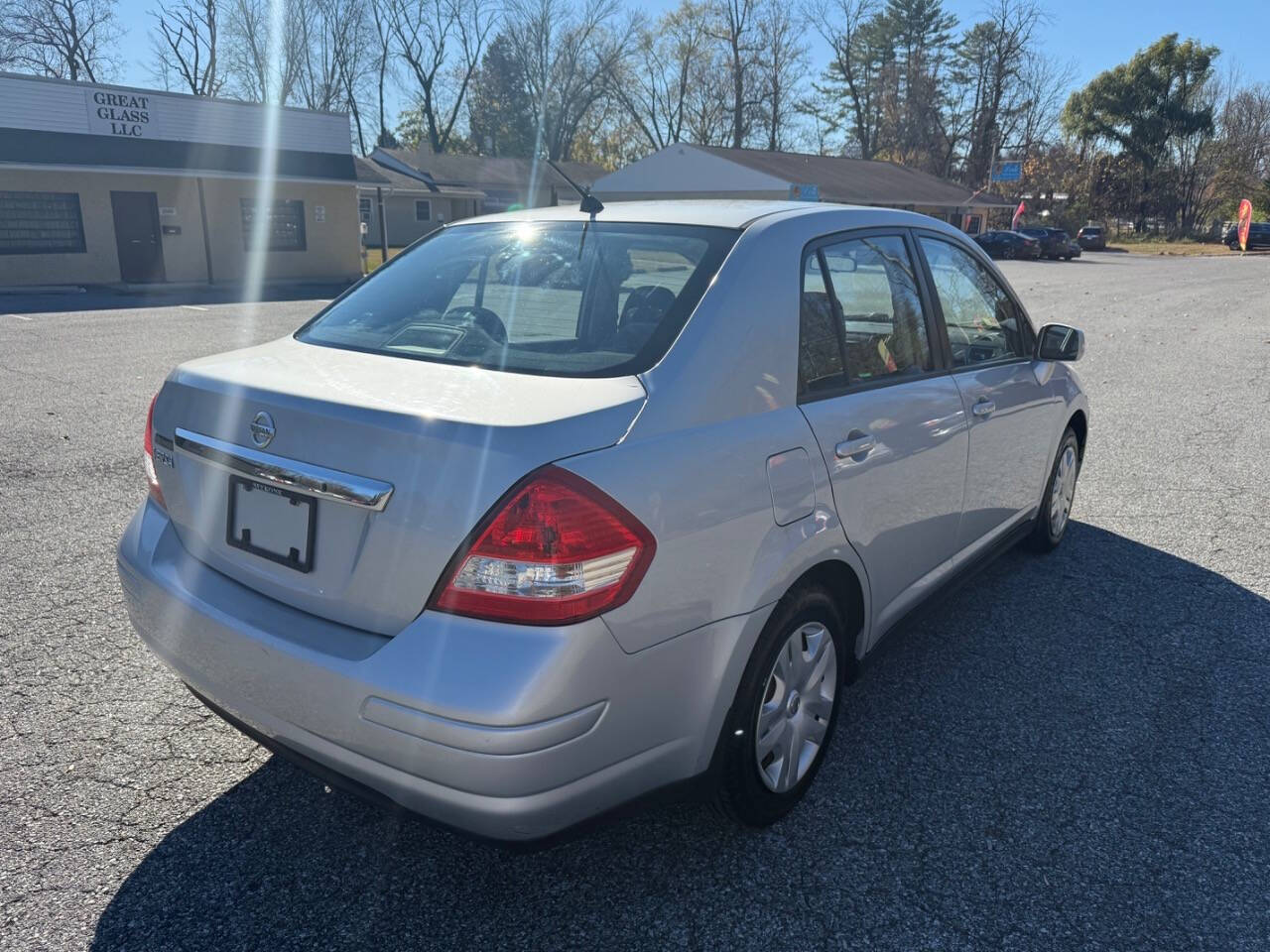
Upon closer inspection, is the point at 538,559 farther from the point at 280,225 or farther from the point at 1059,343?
the point at 280,225

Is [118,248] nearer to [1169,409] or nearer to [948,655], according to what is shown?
[1169,409]

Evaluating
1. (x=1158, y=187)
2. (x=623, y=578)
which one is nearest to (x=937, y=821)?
(x=623, y=578)

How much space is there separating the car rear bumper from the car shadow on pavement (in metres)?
0.30

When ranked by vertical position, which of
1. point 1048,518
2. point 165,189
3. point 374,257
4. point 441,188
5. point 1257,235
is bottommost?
point 1048,518

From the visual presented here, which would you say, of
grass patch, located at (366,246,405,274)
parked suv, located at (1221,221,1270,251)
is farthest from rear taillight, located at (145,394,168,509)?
parked suv, located at (1221,221,1270,251)

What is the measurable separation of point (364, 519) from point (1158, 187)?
74.2 m

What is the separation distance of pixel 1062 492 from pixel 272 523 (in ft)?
13.5

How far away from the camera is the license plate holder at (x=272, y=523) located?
2232mm

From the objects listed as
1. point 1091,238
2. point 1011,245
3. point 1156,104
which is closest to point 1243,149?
point 1156,104

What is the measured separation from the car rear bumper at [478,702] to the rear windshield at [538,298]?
0.77m

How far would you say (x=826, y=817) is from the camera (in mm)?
2822

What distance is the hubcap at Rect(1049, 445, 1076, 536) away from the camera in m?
4.85

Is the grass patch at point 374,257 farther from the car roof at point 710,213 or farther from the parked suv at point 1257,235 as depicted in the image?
the parked suv at point 1257,235

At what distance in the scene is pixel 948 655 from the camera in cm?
387
